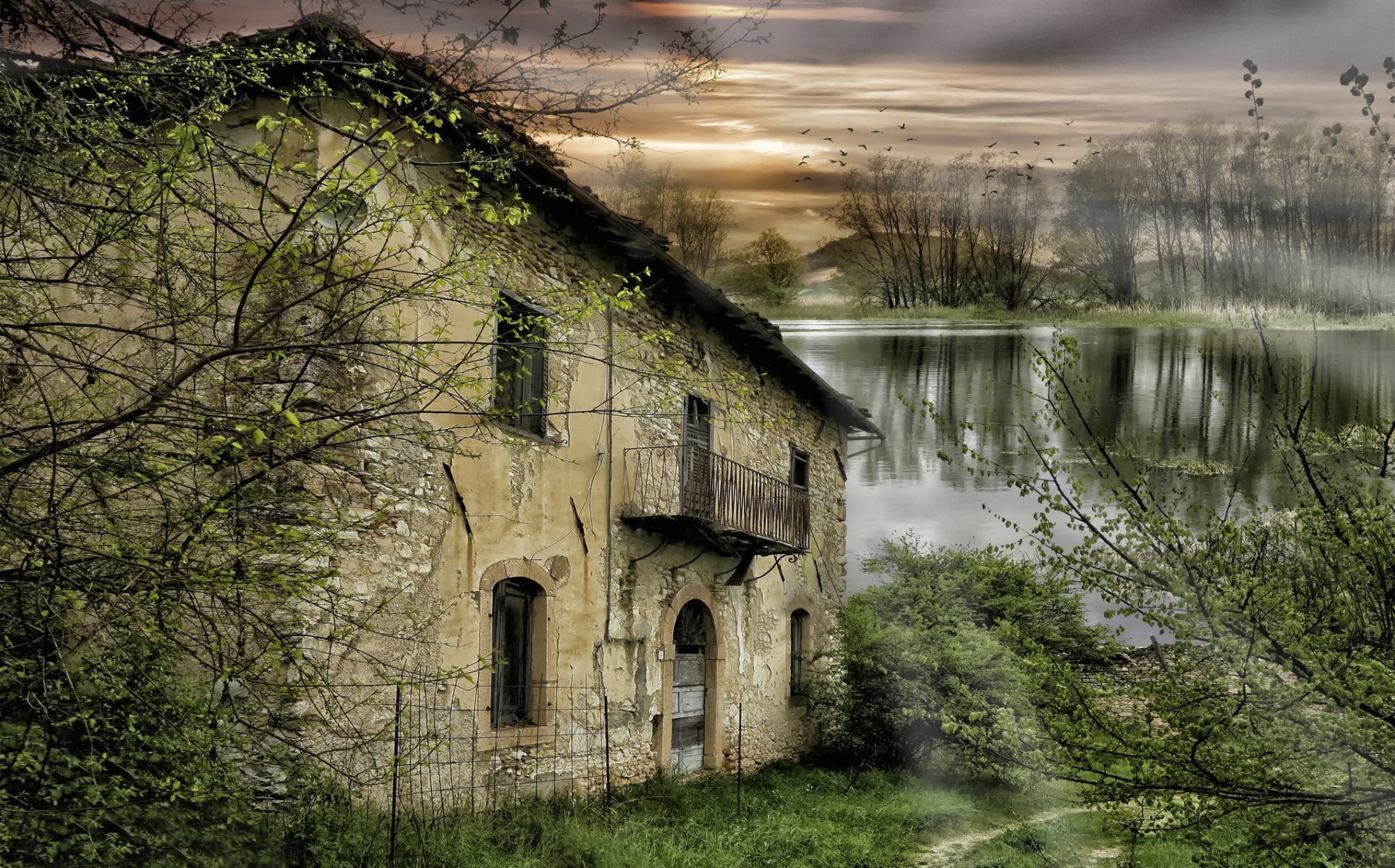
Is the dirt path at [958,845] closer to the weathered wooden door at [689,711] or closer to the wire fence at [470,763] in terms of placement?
the wire fence at [470,763]

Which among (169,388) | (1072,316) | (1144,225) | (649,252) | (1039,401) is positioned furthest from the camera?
(1039,401)

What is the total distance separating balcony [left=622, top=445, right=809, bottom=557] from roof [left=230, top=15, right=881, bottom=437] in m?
1.98

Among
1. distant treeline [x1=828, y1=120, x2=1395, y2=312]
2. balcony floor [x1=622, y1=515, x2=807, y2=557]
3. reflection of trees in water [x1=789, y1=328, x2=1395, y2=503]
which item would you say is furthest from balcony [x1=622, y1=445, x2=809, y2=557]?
distant treeline [x1=828, y1=120, x2=1395, y2=312]

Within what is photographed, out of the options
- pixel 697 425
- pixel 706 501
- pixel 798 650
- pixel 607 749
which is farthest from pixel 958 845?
pixel 798 650

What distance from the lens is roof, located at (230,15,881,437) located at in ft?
15.7

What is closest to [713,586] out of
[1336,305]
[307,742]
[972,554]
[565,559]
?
[565,559]

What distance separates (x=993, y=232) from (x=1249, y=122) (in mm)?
4253

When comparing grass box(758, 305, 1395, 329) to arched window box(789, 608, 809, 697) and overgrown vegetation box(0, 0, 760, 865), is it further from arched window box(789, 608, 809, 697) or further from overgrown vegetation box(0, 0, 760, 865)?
overgrown vegetation box(0, 0, 760, 865)

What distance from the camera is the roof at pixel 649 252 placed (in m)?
4.78

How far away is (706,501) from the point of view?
Result: 1237 cm

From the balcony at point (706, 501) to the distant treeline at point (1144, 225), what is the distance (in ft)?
14.2

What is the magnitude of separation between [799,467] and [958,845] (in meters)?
7.70

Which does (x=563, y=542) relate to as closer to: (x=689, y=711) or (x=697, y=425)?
(x=697, y=425)

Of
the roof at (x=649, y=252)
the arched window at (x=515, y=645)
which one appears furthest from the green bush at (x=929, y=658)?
the arched window at (x=515, y=645)
